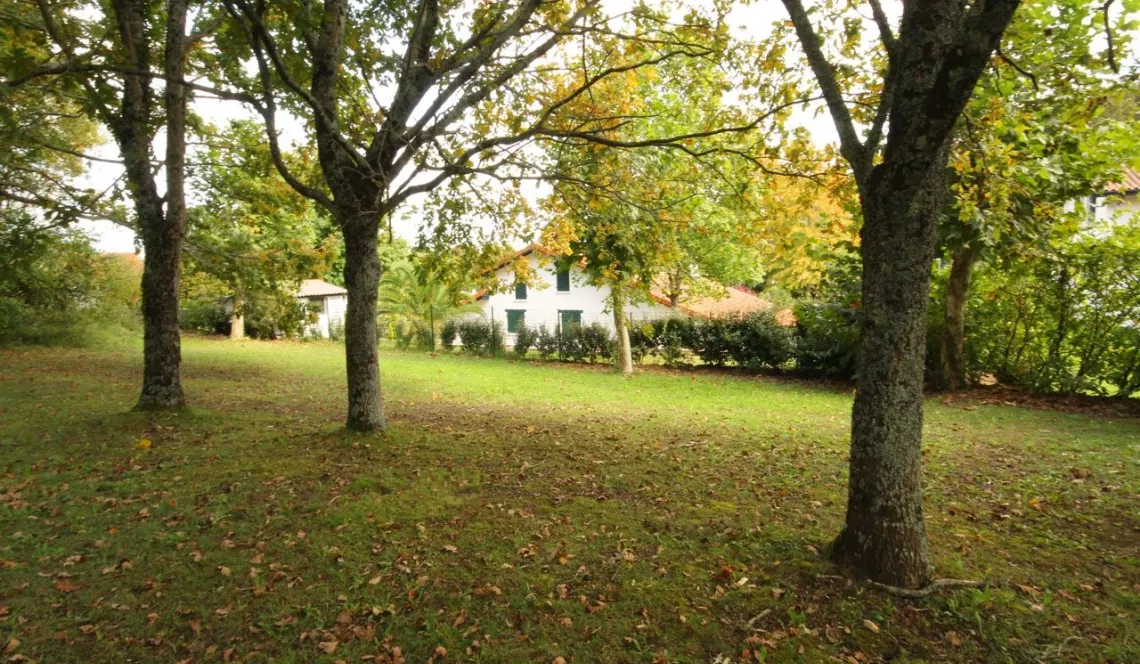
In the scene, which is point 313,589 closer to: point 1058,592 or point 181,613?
point 181,613

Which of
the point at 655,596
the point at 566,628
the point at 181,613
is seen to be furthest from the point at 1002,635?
the point at 181,613

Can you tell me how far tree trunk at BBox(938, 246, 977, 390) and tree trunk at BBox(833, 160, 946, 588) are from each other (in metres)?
12.0

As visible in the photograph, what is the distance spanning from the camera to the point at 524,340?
83.0 ft

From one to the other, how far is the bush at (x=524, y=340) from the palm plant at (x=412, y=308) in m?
4.42

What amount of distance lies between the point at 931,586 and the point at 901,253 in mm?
2177

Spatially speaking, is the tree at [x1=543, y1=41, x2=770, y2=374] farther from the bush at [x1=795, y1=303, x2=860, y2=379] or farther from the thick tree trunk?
the bush at [x1=795, y1=303, x2=860, y2=379]

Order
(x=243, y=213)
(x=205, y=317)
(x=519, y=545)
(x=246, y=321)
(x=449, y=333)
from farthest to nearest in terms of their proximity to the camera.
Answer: (x=205, y=317) → (x=246, y=321) → (x=449, y=333) → (x=243, y=213) → (x=519, y=545)

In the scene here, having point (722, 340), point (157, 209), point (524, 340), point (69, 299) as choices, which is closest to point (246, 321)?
point (69, 299)

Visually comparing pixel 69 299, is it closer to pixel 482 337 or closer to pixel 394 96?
pixel 482 337

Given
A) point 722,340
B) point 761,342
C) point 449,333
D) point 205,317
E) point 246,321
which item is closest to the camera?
point 761,342

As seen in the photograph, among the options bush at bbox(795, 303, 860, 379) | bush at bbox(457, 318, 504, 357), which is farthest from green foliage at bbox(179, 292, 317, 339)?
bush at bbox(795, 303, 860, 379)

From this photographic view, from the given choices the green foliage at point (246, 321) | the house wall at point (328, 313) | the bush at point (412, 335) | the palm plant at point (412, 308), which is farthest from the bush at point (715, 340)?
the house wall at point (328, 313)

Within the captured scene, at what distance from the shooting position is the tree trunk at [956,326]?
45.8 ft

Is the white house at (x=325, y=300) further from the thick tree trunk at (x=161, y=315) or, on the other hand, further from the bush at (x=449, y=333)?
the thick tree trunk at (x=161, y=315)
